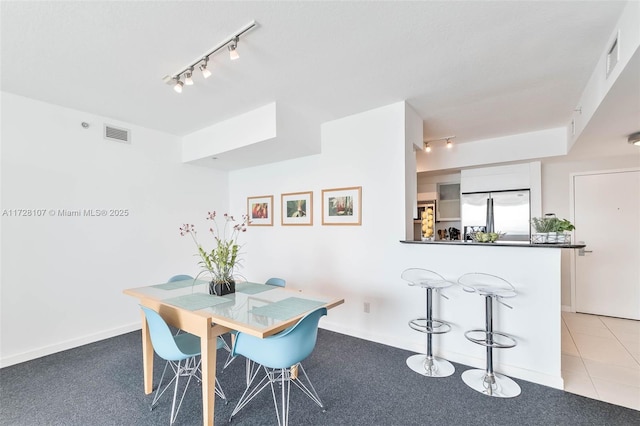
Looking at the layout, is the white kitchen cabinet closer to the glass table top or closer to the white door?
the white door

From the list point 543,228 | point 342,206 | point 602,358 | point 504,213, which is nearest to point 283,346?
point 342,206

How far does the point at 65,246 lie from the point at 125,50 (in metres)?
2.38

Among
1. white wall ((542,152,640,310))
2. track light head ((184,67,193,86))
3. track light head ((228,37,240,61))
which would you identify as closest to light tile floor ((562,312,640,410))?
white wall ((542,152,640,310))

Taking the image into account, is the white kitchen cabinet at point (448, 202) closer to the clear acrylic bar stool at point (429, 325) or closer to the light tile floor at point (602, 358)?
the light tile floor at point (602, 358)

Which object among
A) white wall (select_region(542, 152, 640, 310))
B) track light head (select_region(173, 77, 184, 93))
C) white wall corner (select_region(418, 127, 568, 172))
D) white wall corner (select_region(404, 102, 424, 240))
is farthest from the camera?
white wall (select_region(542, 152, 640, 310))

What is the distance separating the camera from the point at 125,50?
2188 mm

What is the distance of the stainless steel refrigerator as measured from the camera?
14.2 ft

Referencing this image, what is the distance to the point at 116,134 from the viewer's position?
3.62 meters

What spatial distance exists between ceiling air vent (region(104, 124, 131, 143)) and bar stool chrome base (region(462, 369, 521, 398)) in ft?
15.5

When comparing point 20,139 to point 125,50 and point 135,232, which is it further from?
point 125,50

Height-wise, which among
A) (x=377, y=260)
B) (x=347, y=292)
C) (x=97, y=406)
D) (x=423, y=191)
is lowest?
(x=97, y=406)

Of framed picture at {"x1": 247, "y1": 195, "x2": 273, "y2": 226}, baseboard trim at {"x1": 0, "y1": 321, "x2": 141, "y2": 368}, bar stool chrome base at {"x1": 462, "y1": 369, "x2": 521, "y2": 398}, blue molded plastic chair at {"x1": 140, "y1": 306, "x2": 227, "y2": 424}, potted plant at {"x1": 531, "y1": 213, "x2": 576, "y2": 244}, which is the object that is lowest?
baseboard trim at {"x1": 0, "y1": 321, "x2": 141, "y2": 368}

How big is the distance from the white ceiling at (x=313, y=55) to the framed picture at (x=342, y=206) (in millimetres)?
862

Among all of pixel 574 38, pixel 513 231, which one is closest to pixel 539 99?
pixel 574 38
